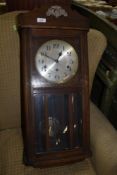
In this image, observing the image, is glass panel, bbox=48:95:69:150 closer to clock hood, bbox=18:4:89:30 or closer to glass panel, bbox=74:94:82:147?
glass panel, bbox=74:94:82:147

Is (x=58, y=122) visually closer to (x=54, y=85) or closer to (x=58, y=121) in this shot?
(x=58, y=121)

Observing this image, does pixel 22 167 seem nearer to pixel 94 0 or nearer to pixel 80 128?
pixel 80 128

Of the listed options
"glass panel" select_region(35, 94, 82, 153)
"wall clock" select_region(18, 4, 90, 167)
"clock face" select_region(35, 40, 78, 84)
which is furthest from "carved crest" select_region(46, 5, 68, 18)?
"glass panel" select_region(35, 94, 82, 153)

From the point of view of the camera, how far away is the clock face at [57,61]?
1.07 meters

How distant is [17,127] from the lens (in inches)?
52.6

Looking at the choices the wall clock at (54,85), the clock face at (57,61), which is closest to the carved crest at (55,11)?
the wall clock at (54,85)

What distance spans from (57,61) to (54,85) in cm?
11

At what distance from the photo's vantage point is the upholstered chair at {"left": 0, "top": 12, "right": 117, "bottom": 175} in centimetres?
108

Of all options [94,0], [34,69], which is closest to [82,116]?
[34,69]

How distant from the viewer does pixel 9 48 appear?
119cm

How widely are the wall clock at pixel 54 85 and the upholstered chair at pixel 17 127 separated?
0.04m

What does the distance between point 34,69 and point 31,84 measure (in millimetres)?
64

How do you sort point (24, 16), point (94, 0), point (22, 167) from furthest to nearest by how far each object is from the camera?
1. point (94, 0)
2. point (22, 167)
3. point (24, 16)

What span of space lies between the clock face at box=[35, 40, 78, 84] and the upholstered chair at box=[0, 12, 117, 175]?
0.62 ft
